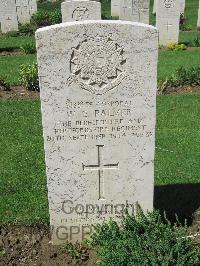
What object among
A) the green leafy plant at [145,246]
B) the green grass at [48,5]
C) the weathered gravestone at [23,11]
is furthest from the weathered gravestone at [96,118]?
the green grass at [48,5]

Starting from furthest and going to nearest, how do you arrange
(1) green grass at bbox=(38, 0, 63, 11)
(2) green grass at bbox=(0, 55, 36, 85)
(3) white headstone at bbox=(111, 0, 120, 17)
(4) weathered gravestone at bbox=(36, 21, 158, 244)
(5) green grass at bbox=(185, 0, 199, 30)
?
(1) green grass at bbox=(38, 0, 63, 11) → (3) white headstone at bbox=(111, 0, 120, 17) → (5) green grass at bbox=(185, 0, 199, 30) → (2) green grass at bbox=(0, 55, 36, 85) → (4) weathered gravestone at bbox=(36, 21, 158, 244)

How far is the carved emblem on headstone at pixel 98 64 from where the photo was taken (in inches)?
161

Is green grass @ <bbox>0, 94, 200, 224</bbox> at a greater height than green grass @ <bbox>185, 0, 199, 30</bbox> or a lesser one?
lesser

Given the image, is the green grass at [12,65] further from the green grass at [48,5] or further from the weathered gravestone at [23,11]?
A: the green grass at [48,5]

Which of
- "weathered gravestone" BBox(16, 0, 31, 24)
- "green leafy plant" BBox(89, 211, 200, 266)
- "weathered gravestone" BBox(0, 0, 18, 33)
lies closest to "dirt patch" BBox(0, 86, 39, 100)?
"green leafy plant" BBox(89, 211, 200, 266)

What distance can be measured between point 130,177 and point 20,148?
3462 millimetres

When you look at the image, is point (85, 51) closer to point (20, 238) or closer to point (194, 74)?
point (20, 238)

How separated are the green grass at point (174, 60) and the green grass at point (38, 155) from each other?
232 centimetres

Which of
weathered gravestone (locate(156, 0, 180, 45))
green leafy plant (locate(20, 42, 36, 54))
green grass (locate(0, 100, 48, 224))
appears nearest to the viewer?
green grass (locate(0, 100, 48, 224))

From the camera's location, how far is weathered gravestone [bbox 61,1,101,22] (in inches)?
524

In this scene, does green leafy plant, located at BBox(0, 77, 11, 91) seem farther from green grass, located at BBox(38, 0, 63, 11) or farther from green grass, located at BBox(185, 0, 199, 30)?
green grass, located at BBox(38, 0, 63, 11)

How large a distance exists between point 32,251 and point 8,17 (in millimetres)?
15430

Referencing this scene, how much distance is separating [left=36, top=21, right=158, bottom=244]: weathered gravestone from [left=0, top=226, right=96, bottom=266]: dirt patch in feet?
0.57

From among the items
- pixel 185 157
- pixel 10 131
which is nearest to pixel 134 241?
pixel 185 157
